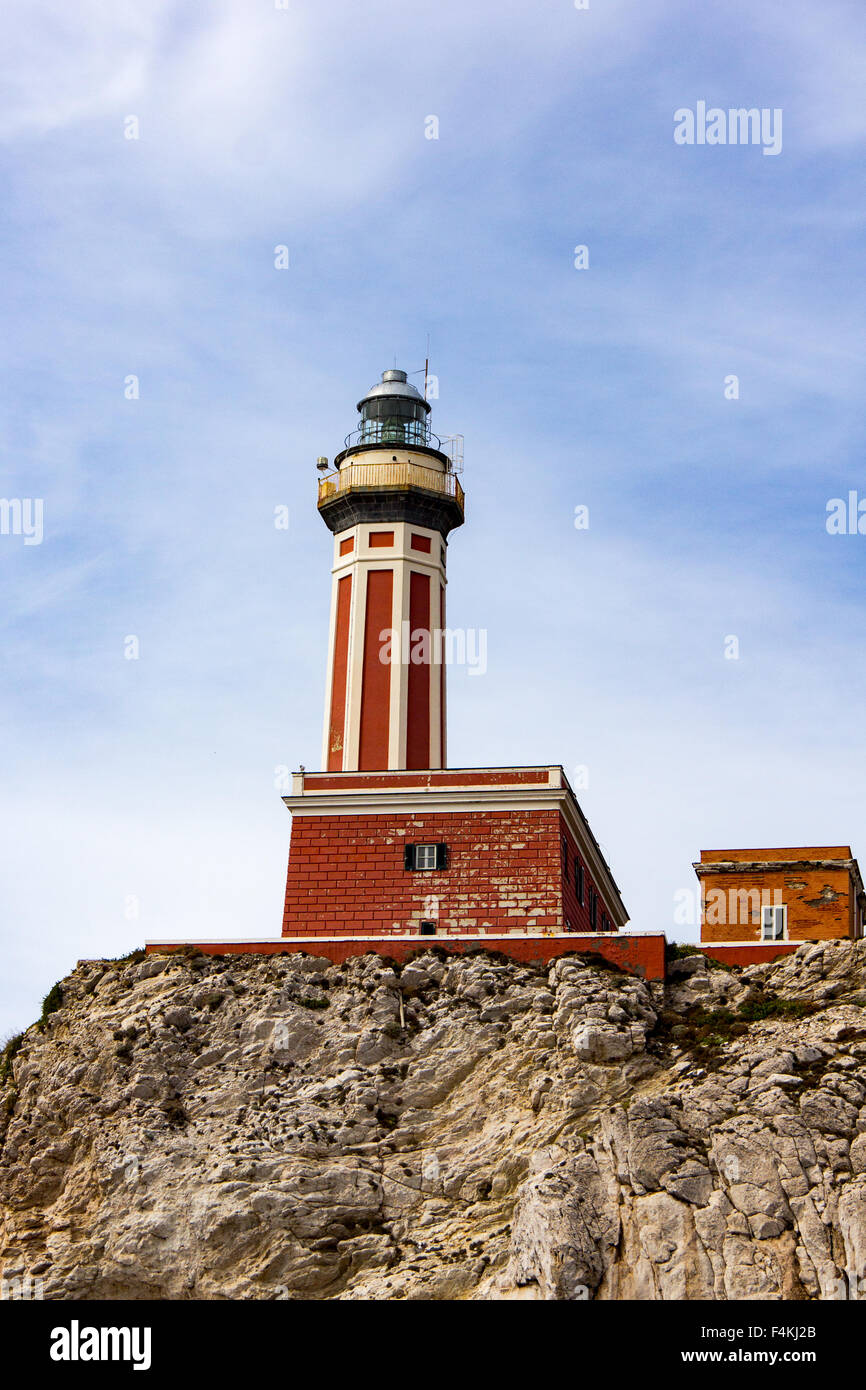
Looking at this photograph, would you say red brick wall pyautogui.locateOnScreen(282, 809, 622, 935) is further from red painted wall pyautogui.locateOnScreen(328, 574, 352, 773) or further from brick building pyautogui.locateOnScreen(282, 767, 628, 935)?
red painted wall pyautogui.locateOnScreen(328, 574, 352, 773)

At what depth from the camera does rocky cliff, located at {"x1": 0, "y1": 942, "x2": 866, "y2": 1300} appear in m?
37.7

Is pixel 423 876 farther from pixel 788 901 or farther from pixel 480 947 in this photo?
pixel 788 901

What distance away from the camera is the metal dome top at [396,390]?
5859cm

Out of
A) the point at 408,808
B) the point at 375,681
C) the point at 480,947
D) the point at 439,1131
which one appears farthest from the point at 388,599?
the point at 439,1131

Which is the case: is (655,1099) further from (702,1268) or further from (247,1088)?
(247,1088)

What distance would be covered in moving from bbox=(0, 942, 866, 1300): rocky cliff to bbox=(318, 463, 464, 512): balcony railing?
16101mm

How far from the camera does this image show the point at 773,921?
51156 mm

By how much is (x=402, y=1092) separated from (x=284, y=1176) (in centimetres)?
356

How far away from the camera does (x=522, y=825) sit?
157 feet

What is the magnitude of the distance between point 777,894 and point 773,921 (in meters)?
0.76

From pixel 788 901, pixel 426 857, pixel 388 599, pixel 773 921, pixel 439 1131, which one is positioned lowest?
pixel 439 1131

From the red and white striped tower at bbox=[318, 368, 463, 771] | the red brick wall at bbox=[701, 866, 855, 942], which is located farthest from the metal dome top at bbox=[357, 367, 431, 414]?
the red brick wall at bbox=[701, 866, 855, 942]
